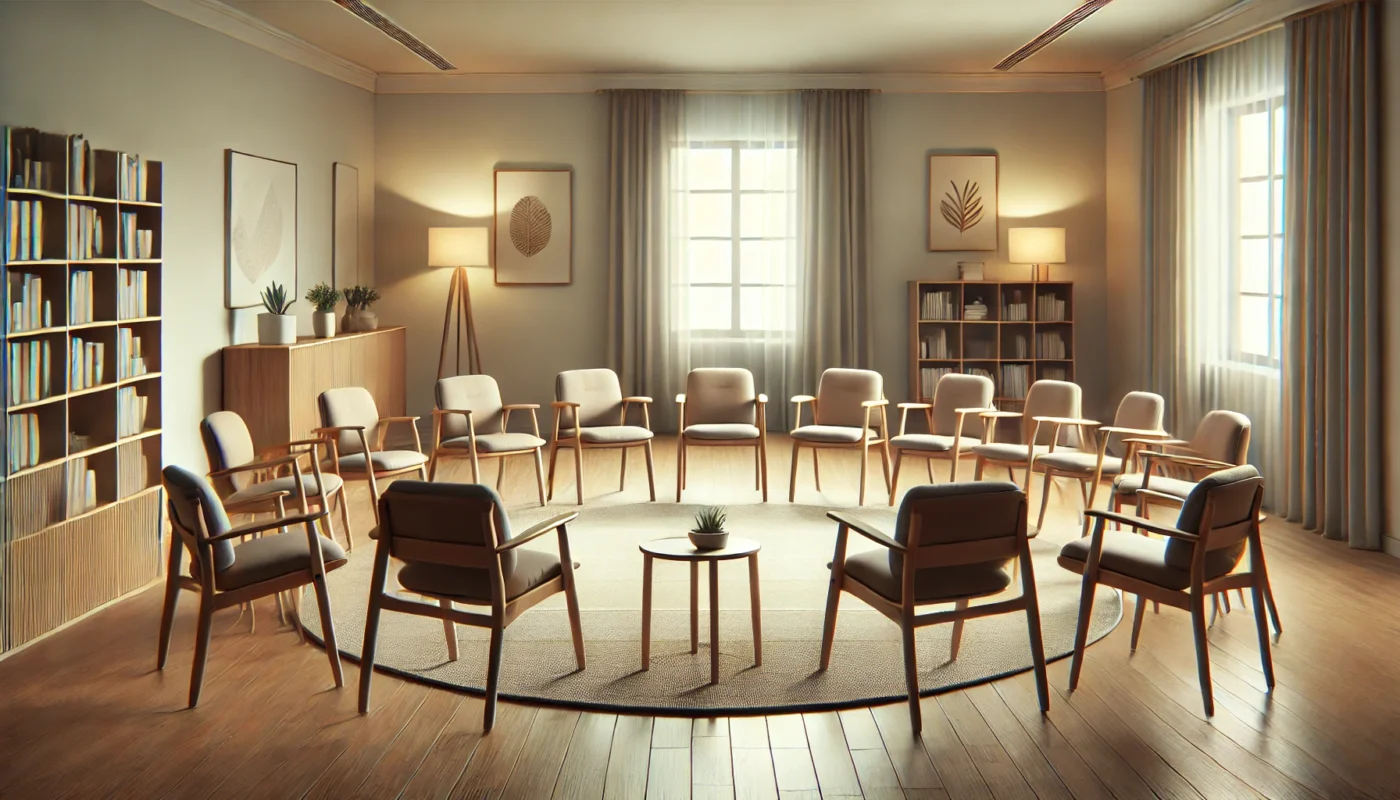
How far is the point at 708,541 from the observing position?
14.0 feet

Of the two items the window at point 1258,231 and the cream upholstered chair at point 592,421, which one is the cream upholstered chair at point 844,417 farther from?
the window at point 1258,231

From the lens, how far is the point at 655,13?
7.59 m

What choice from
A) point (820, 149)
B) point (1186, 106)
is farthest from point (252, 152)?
point (1186, 106)

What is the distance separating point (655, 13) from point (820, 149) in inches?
104

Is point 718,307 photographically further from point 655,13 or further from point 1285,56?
point 1285,56

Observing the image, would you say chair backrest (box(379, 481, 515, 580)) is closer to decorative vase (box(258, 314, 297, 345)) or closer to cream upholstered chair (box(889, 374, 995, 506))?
cream upholstered chair (box(889, 374, 995, 506))

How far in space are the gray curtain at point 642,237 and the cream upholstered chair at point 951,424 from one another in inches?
123

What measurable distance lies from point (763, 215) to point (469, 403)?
3832 mm

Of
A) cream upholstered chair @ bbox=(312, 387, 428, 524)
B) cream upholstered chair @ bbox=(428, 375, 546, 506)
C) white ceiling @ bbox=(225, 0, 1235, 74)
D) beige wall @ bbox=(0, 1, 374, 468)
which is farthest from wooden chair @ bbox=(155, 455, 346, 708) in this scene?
white ceiling @ bbox=(225, 0, 1235, 74)

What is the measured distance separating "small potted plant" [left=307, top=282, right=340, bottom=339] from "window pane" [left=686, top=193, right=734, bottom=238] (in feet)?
11.1

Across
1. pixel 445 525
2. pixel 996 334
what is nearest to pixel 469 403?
pixel 445 525

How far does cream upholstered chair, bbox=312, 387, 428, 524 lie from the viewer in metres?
6.23

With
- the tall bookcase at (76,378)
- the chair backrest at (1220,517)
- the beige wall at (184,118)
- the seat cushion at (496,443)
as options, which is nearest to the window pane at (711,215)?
the beige wall at (184,118)

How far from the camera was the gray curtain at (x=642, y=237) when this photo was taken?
9.83 m
